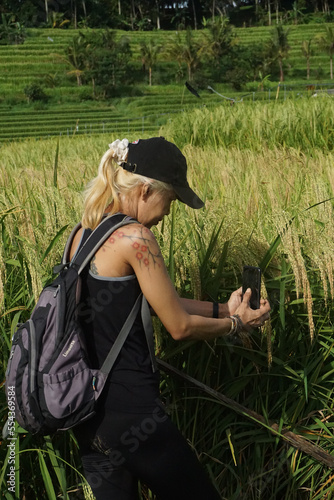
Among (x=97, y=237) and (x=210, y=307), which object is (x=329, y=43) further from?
(x=97, y=237)

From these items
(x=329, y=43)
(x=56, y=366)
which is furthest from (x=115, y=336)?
(x=329, y=43)

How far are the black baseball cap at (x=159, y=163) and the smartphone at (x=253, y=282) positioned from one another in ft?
1.05

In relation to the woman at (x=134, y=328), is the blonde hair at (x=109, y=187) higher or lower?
higher

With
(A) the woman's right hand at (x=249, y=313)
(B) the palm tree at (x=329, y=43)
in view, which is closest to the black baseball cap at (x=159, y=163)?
(A) the woman's right hand at (x=249, y=313)

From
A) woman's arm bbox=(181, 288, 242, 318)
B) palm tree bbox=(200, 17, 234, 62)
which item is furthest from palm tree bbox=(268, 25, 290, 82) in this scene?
woman's arm bbox=(181, 288, 242, 318)

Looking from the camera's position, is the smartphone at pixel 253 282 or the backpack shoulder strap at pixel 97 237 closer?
the backpack shoulder strap at pixel 97 237

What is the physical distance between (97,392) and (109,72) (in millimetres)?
53276

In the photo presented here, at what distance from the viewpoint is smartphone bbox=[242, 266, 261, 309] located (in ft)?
6.31

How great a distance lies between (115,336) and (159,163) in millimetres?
451

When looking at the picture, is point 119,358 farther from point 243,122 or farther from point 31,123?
point 31,123

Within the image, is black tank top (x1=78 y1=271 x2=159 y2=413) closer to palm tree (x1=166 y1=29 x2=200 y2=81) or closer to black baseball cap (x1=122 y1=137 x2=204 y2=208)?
black baseball cap (x1=122 y1=137 x2=204 y2=208)

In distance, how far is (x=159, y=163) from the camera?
1.70 m

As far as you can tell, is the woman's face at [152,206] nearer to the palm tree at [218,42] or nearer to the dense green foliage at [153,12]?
the palm tree at [218,42]

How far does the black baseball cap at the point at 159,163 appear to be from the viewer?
66.8 inches
